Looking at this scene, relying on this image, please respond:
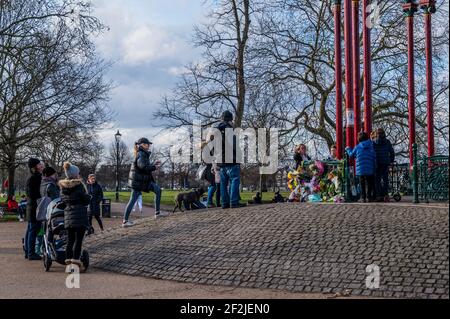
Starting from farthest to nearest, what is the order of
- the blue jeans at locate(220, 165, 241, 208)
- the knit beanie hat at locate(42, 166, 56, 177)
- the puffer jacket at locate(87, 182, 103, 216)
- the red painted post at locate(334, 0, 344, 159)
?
the puffer jacket at locate(87, 182, 103, 216)
the red painted post at locate(334, 0, 344, 159)
the blue jeans at locate(220, 165, 241, 208)
the knit beanie hat at locate(42, 166, 56, 177)

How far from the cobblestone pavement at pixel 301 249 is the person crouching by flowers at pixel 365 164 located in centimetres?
162

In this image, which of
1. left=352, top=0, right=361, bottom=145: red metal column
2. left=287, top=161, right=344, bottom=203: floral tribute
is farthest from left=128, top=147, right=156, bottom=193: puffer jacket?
left=352, top=0, right=361, bottom=145: red metal column

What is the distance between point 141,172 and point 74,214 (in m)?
3.46

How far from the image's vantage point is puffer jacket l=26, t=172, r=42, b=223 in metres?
12.3

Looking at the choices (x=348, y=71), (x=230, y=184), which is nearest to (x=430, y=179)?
(x=230, y=184)

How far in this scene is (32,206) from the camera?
1239 centimetres

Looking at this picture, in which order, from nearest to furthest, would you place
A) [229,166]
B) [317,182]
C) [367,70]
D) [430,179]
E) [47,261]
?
1. [47,261]
2. [430,179]
3. [229,166]
4. [317,182]
5. [367,70]

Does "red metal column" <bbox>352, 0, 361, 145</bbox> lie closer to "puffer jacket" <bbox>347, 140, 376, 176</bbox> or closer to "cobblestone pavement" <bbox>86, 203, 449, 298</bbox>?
"puffer jacket" <bbox>347, 140, 376, 176</bbox>

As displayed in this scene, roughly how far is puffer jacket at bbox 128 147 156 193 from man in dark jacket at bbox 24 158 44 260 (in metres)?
2.02

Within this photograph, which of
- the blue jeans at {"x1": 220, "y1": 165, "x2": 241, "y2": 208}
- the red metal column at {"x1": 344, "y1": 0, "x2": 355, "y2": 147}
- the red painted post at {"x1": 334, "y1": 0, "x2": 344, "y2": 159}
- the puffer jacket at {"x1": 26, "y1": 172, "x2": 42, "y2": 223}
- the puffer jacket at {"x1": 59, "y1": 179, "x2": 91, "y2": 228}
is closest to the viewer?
the puffer jacket at {"x1": 59, "y1": 179, "x2": 91, "y2": 228}

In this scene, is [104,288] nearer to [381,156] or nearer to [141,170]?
[141,170]

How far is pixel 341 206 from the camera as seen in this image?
11.5 m

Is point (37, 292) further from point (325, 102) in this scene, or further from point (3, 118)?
point (325, 102)

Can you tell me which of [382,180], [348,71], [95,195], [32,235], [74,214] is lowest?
[32,235]
